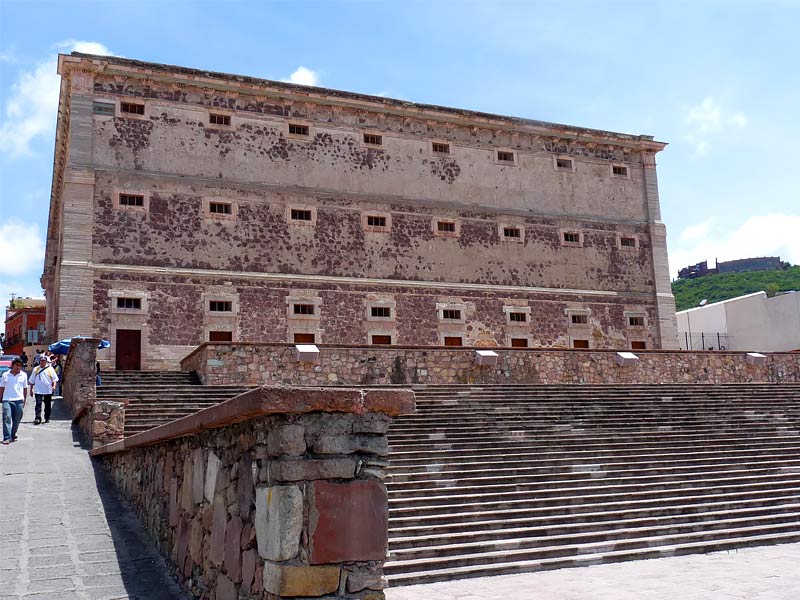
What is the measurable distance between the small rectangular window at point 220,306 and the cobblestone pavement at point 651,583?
16.6 meters

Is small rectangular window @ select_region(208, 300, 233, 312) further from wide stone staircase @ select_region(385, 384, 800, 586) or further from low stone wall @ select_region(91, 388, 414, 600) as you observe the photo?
low stone wall @ select_region(91, 388, 414, 600)

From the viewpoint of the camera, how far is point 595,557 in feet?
25.5

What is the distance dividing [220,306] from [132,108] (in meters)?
6.59

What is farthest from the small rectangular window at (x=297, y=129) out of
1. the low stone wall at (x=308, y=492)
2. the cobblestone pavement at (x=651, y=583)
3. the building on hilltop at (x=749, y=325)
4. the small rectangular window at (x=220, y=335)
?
the low stone wall at (x=308, y=492)

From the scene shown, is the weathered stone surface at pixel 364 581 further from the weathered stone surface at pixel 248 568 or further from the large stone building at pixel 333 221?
the large stone building at pixel 333 221

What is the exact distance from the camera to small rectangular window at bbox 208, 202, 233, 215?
22737mm

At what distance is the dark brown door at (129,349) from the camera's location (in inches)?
819

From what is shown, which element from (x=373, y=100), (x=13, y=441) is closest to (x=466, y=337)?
(x=373, y=100)

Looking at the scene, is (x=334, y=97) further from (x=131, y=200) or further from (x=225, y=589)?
(x=225, y=589)

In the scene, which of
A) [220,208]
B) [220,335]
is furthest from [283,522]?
[220,208]

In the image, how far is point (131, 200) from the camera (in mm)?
21859

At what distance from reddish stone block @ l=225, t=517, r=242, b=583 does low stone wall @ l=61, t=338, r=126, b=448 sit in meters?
7.34

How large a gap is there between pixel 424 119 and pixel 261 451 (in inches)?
934

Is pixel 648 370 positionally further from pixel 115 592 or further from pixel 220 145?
pixel 115 592
